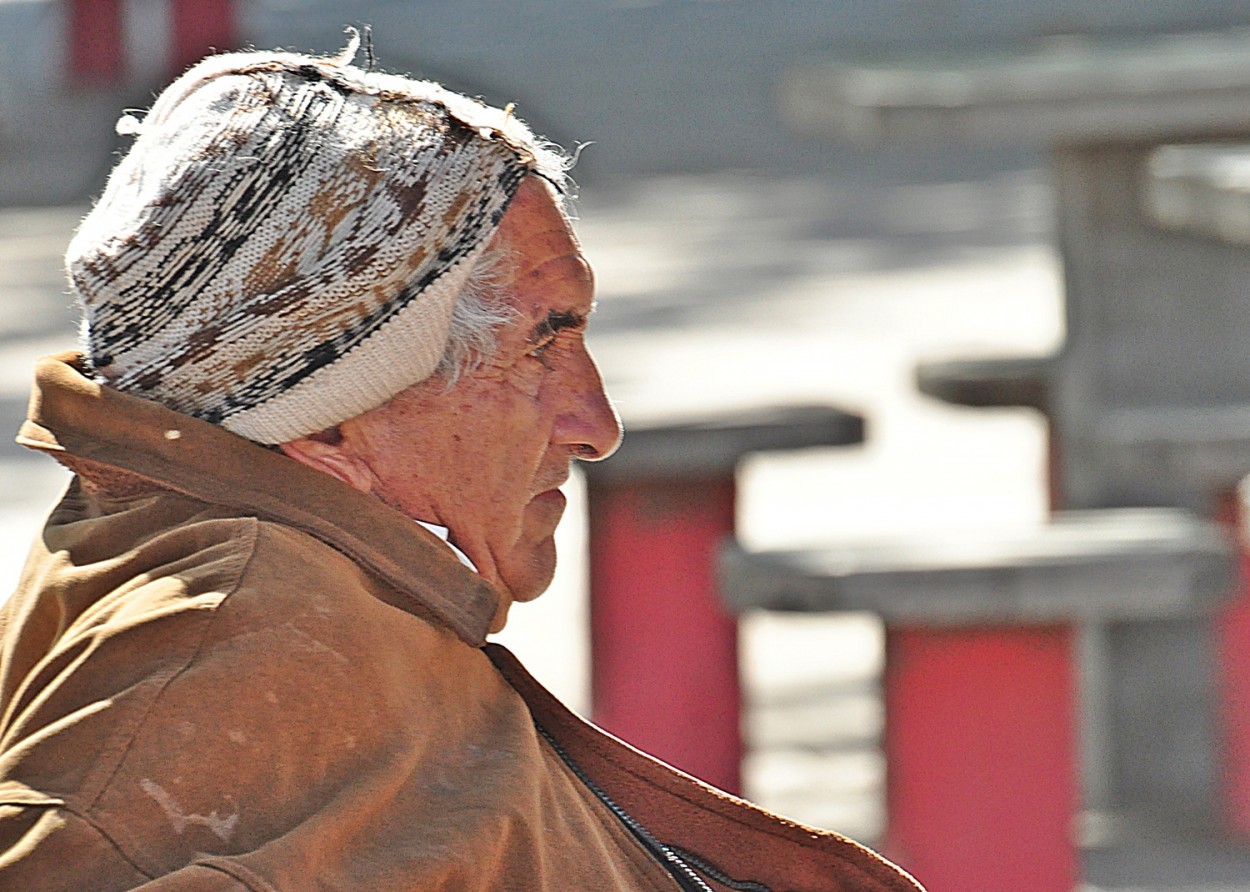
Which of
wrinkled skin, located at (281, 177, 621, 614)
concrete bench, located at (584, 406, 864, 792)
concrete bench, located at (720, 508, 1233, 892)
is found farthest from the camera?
concrete bench, located at (584, 406, 864, 792)

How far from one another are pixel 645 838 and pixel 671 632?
1962 millimetres

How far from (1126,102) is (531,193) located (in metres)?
2.44

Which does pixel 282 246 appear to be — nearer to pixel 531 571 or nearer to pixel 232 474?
pixel 232 474

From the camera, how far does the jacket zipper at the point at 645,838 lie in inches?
71.3

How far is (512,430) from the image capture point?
5.55ft

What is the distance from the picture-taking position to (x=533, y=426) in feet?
5.62

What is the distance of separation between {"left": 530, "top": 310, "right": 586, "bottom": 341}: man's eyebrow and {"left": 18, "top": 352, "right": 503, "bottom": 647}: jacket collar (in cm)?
21

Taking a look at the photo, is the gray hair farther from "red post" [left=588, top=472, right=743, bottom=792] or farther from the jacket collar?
"red post" [left=588, top=472, right=743, bottom=792]

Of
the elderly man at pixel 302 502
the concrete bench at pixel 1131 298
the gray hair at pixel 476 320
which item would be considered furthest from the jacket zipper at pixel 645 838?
the concrete bench at pixel 1131 298

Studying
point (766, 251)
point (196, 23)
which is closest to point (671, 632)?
point (766, 251)

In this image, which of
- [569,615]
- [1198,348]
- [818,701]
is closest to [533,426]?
[1198,348]

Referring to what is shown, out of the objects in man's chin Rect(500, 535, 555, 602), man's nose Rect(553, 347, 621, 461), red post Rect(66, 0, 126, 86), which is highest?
red post Rect(66, 0, 126, 86)

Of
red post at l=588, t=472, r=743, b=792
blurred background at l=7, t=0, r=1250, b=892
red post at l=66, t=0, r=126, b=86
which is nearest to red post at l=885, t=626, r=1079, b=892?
blurred background at l=7, t=0, r=1250, b=892

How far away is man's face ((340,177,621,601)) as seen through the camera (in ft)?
5.35
